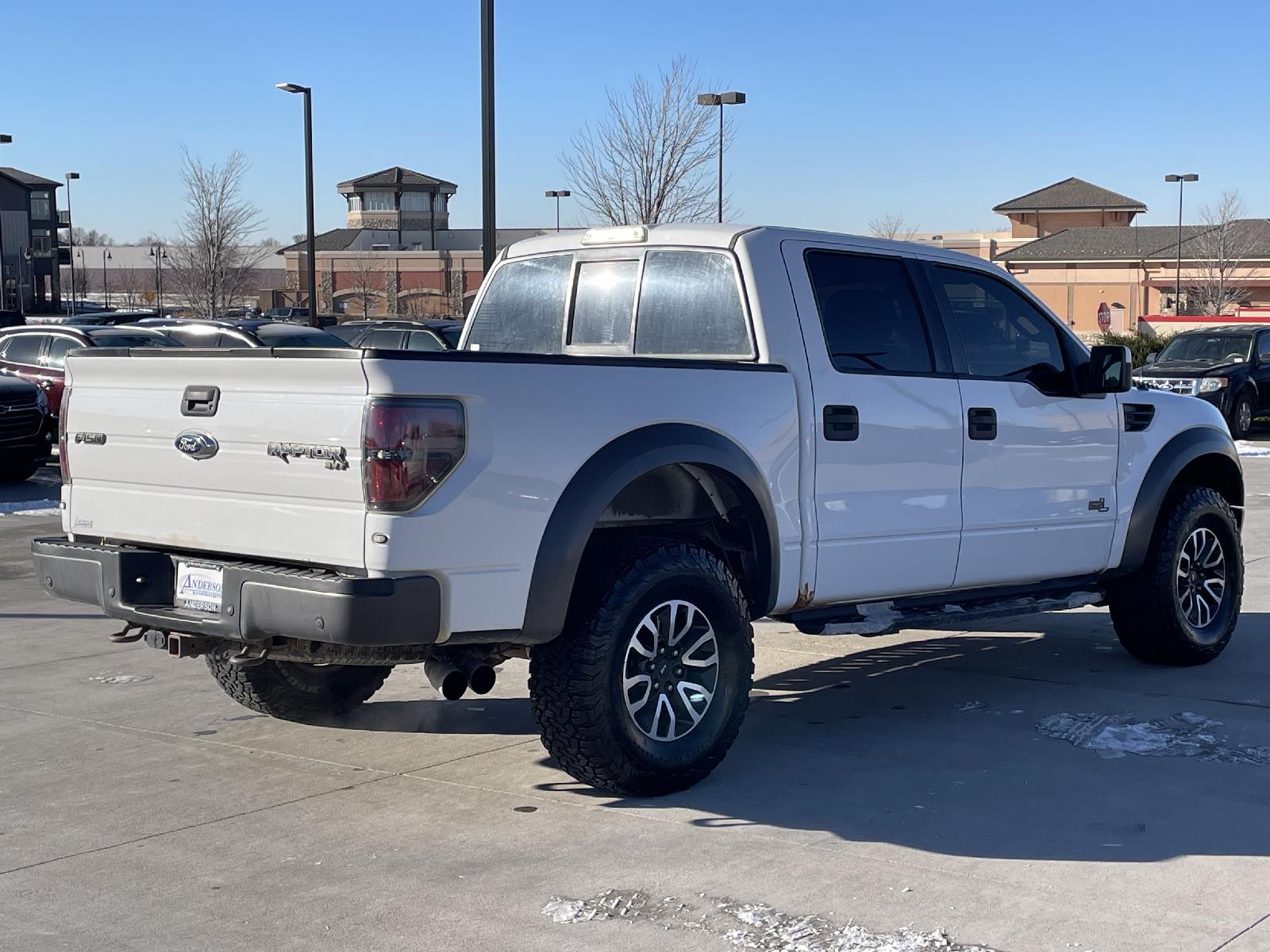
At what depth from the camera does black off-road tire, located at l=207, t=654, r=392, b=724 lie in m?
6.52

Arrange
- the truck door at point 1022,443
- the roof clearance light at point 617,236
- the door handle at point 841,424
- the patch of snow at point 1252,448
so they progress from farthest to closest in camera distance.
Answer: the patch of snow at point 1252,448 → the truck door at point 1022,443 → the roof clearance light at point 617,236 → the door handle at point 841,424

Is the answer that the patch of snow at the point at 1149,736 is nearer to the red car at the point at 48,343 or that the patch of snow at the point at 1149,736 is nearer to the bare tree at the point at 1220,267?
the red car at the point at 48,343

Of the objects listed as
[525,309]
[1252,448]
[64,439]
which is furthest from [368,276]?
[64,439]

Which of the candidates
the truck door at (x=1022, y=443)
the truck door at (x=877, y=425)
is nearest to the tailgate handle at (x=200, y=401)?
the truck door at (x=877, y=425)

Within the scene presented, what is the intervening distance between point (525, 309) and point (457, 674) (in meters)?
2.42

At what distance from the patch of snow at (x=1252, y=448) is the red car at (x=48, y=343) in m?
14.8

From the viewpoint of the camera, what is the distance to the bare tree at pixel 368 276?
8656 cm

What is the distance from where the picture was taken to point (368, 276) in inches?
3423

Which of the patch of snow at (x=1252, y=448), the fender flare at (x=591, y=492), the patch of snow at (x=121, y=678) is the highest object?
the fender flare at (x=591, y=492)

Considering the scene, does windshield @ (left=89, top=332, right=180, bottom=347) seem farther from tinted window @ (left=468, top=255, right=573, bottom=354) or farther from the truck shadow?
the truck shadow

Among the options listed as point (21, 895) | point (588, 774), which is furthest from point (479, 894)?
point (21, 895)

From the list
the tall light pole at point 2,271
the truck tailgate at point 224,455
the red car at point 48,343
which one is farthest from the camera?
the tall light pole at point 2,271

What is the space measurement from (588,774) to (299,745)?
1.50 meters

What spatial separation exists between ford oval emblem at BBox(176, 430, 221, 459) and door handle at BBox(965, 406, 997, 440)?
3177 mm
